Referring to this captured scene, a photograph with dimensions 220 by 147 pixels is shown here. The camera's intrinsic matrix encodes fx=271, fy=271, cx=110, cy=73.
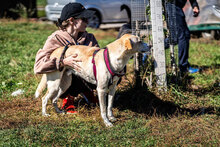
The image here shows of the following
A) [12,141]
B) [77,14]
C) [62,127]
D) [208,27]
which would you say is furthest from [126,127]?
[208,27]

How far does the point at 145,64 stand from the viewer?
4836mm

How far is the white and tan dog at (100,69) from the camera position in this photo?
3.49 m

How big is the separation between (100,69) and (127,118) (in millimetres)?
970

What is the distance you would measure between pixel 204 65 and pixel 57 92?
441cm

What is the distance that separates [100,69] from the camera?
3.56 m

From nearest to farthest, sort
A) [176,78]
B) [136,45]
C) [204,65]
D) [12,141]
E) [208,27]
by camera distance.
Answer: [12,141]
[136,45]
[176,78]
[204,65]
[208,27]

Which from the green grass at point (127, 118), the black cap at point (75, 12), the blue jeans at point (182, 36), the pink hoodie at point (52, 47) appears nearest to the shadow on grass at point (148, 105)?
the green grass at point (127, 118)

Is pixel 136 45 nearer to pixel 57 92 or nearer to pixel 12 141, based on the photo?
pixel 57 92

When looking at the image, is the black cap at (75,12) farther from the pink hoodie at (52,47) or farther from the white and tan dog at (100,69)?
the white and tan dog at (100,69)

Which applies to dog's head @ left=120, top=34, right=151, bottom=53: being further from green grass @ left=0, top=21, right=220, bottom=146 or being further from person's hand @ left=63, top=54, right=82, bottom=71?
green grass @ left=0, top=21, right=220, bottom=146

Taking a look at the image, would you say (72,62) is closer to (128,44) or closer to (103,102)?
(103,102)

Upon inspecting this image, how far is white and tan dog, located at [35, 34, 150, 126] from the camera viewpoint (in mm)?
3490

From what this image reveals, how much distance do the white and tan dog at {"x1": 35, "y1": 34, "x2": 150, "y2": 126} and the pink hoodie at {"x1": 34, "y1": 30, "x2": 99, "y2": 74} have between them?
0.11 m

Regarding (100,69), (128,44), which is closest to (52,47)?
(100,69)
